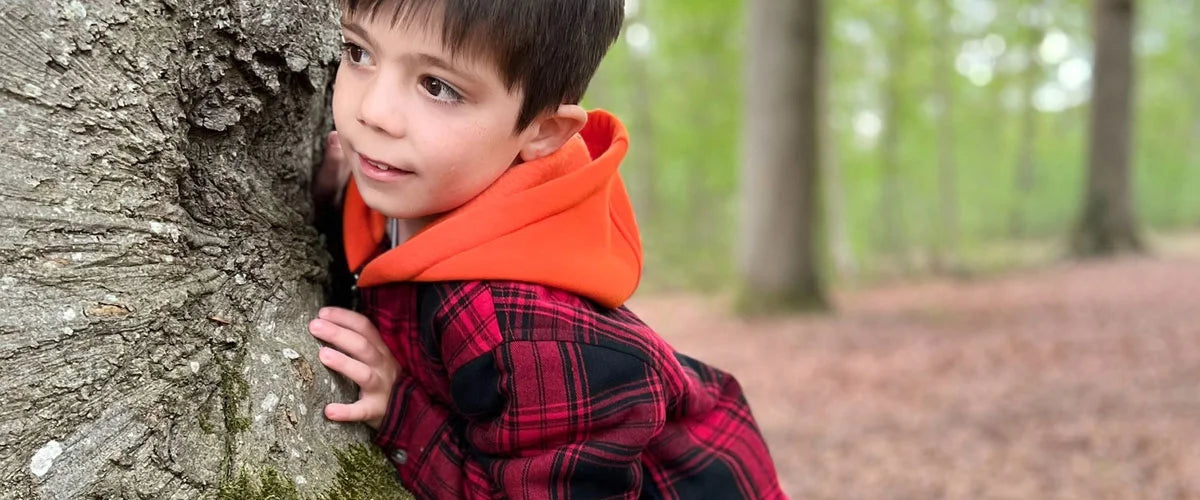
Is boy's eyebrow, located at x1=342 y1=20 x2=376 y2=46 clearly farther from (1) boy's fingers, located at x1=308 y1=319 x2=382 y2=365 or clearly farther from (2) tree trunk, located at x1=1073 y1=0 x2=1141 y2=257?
(2) tree trunk, located at x1=1073 y1=0 x2=1141 y2=257

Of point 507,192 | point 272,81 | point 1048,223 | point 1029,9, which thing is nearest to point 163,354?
point 272,81

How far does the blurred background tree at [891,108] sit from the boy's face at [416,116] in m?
8.95

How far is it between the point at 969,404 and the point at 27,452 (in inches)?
242

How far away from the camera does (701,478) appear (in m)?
1.83

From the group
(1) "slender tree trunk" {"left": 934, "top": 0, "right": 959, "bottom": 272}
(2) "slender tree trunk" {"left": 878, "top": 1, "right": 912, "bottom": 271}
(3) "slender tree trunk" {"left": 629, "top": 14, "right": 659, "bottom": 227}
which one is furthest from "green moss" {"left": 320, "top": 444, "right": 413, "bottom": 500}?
(3) "slender tree trunk" {"left": 629, "top": 14, "right": 659, "bottom": 227}

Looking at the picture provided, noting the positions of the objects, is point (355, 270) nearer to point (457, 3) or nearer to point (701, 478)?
point (457, 3)

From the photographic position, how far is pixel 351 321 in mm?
1751

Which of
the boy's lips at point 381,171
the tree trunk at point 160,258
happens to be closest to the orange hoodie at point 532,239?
the boy's lips at point 381,171

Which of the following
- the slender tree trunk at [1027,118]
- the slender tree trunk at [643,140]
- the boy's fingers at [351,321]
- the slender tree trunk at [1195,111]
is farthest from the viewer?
the slender tree trunk at [1195,111]

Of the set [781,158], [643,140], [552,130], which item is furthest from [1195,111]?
[552,130]

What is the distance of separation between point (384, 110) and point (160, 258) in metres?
0.42

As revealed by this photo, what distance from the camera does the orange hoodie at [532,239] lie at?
1594mm

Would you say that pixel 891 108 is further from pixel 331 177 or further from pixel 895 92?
pixel 331 177

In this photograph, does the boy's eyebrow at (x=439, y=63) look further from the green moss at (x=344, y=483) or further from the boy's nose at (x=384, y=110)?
the green moss at (x=344, y=483)
